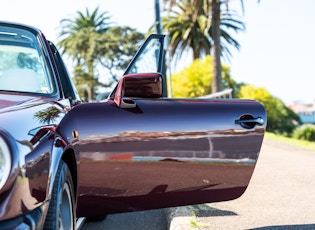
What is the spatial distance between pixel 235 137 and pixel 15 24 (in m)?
1.76

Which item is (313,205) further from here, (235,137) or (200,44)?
(200,44)

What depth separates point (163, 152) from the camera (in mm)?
3688

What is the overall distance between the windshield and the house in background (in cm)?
15037

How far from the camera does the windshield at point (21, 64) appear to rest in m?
3.74

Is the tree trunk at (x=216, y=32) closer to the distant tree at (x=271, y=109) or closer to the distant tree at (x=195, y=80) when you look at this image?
the distant tree at (x=271, y=109)

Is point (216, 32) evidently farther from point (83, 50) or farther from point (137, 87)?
point (83, 50)

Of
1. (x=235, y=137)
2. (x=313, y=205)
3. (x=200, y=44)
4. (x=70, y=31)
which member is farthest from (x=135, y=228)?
(x=70, y=31)

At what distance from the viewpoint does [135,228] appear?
18.1ft

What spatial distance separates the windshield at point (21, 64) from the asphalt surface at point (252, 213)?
1689 millimetres

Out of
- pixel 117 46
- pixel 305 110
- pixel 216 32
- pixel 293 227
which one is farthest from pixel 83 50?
pixel 305 110

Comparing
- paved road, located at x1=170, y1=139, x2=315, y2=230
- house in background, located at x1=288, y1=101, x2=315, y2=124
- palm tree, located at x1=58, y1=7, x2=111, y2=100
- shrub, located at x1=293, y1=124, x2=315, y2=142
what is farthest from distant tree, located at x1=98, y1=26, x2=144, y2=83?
house in background, located at x1=288, y1=101, x2=315, y2=124

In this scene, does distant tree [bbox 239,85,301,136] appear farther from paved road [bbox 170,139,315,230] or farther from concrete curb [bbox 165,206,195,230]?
concrete curb [bbox 165,206,195,230]

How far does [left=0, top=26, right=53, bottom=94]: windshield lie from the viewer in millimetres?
3742

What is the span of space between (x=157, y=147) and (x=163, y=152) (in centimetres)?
6
